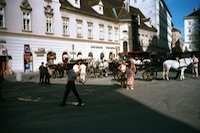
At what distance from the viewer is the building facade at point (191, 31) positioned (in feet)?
351

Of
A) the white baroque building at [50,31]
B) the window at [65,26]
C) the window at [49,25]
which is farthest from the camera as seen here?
the window at [65,26]

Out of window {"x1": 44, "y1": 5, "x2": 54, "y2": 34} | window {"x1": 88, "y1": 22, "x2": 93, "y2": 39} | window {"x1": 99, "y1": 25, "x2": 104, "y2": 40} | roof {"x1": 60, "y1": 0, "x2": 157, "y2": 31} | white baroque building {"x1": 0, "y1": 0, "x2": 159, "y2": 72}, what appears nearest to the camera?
white baroque building {"x1": 0, "y1": 0, "x2": 159, "y2": 72}

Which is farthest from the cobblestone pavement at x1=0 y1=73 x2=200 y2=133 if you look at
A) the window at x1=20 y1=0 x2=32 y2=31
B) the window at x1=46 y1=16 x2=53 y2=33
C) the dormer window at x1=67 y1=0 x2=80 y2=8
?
the dormer window at x1=67 y1=0 x2=80 y2=8

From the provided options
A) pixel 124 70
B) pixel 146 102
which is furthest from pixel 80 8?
pixel 146 102

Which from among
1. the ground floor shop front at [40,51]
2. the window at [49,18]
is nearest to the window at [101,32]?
the ground floor shop front at [40,51]

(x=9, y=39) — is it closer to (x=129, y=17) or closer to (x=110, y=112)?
(x=110, y=112)

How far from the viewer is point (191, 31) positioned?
360 feet

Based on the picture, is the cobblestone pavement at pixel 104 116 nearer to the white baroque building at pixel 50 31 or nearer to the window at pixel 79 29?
the white baroque building at pixel 50 31

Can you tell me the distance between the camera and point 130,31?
5469 centimetres

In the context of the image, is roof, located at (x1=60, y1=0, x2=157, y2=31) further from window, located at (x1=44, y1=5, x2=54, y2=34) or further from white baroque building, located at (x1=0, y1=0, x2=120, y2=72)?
window, located at (x1=44, y1=5, x2=54, y2=34)

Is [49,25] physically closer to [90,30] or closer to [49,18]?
[49,18]

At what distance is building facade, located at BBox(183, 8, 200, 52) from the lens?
107088 mm

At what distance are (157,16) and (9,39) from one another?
55.3 m

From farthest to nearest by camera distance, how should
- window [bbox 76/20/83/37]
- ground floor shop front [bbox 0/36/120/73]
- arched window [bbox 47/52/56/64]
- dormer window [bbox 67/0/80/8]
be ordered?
window [bbox 76/20/83/37] < dormer window [bbox 67/0/80/8] < arched window [bbox 47/52/56/64] < ground floor shop front [bbox 0/36/120/73]
